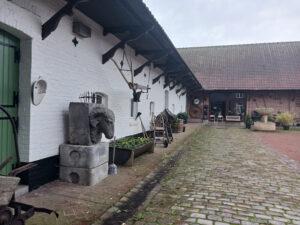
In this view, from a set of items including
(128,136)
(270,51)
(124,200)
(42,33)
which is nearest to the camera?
(124,200)

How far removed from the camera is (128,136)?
7547 mm

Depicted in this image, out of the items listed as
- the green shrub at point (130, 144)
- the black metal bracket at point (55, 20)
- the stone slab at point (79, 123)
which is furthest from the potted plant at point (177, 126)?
the black metal bracket at point (55, 20)

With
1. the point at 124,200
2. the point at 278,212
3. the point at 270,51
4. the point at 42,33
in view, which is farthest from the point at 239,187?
the point at 270,51

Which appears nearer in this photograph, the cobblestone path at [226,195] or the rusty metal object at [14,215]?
the rusty metal object at [14,215]

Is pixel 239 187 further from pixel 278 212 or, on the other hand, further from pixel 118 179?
pixel 118 179

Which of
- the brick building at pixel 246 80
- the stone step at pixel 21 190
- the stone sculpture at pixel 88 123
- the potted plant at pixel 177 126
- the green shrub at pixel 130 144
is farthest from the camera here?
the brick building at pixel 246 80

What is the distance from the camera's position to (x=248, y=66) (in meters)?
22.4

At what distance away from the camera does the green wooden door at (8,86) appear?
3.40 m

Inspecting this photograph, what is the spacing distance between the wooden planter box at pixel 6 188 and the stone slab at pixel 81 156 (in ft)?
6.68

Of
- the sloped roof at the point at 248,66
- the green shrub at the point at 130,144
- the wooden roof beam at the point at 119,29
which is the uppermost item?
the sloped roof at the point at 248,66

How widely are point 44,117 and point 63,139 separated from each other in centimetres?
65

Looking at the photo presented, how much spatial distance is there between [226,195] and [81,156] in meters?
2.51

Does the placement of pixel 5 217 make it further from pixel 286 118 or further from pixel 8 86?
pixel 286 118

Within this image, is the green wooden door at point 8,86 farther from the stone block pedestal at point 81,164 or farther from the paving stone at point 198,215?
the paving stone at point 198,215
